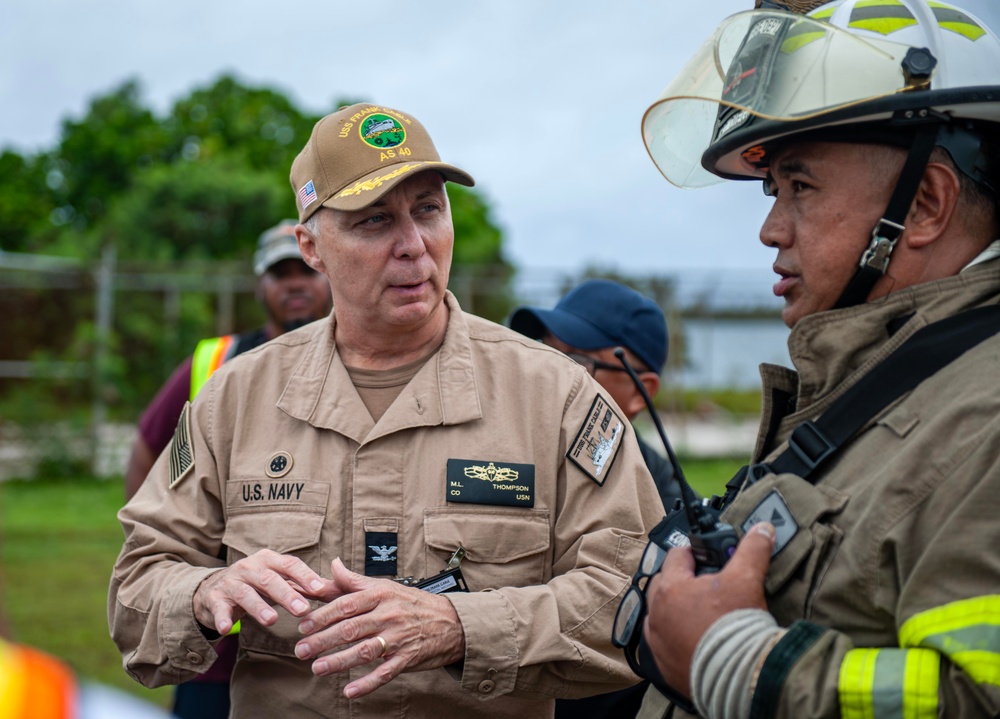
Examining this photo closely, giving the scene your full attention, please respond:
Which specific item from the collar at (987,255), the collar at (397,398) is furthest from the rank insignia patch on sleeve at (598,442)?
the collar at (987,255)

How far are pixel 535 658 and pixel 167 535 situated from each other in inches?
40.9

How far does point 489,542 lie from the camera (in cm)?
247

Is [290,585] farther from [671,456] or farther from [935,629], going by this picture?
[935,629]

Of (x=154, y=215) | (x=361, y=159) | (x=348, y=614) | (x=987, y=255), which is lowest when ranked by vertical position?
(x=348, y=614)

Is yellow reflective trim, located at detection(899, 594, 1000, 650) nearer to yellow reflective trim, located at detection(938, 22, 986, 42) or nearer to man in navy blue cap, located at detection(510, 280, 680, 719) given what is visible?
yellow reflective trim, located at detection(938, 22, 986, 42)

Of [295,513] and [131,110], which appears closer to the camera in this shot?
[295,513]

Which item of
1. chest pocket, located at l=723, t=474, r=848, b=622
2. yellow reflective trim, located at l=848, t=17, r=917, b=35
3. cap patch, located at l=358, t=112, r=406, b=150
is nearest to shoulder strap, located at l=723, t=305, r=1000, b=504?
chest pocket, located at l=723, t=474, r=848, b=622

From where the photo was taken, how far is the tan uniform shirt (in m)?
2.37

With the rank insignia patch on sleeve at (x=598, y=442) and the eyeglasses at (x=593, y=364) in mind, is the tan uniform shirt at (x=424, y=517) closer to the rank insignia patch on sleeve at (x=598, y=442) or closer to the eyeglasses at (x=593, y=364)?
the rank insignia patch on sleeve at (x=598, y=442)

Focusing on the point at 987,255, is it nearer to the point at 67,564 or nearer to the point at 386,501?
the point at 386,501

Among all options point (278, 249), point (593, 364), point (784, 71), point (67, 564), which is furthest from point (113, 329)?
point (784, 71)

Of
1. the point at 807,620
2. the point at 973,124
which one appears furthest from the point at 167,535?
the point at 973,124

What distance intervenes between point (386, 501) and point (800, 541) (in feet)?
3.79

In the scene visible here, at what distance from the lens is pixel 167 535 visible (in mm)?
2619
